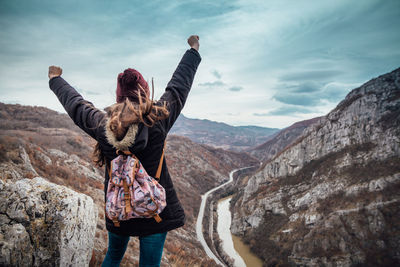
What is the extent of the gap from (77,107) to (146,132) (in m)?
0.83

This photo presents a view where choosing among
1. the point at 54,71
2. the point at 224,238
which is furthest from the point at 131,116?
the point at 224,238

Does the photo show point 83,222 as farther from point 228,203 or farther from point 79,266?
point 228,203

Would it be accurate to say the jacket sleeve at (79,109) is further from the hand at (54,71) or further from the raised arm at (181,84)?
the raised arm at (181,84)

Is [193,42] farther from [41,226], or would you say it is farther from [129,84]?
[41,226]

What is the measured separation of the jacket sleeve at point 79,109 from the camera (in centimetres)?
195

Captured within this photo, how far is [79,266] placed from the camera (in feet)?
11.2

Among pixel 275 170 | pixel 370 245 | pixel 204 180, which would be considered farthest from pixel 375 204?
pixel 204 180

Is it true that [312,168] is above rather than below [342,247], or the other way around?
above

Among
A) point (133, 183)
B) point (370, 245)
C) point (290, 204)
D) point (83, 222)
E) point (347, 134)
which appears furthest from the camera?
point (347, 134)

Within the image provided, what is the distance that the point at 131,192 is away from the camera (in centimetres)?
188

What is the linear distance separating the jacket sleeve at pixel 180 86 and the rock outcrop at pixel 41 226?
2.37m

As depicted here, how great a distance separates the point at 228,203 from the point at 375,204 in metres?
33.5

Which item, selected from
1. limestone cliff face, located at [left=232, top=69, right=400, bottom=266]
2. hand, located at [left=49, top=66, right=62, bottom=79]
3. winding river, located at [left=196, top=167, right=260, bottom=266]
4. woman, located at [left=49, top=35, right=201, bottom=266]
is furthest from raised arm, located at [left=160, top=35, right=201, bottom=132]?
limestone cliff face, located at [left=232, top=69, right=400, bottom=266]

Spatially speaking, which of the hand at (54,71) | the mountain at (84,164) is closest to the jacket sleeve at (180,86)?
the mountain at (84,164)
